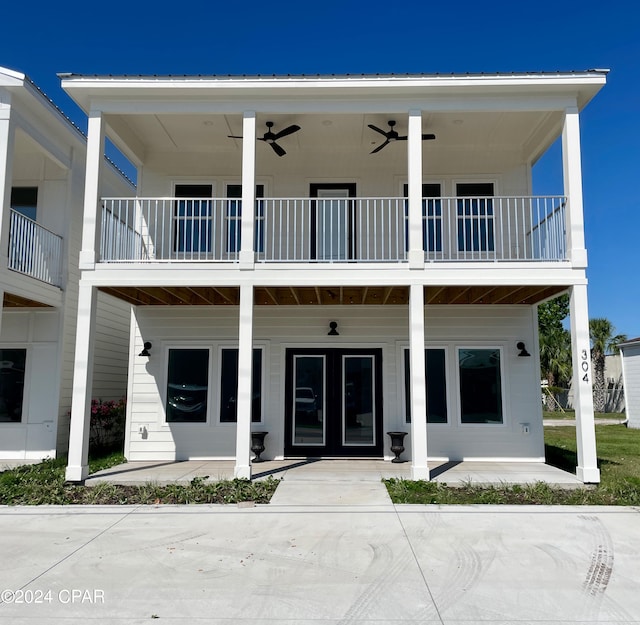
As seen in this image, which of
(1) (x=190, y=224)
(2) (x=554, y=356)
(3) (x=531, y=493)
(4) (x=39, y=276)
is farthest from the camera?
(2) (x=554, y=356)

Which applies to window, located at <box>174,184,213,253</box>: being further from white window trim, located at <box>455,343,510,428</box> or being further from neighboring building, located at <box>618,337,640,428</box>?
neighboring building, located at <box>618,337,640,428</box>

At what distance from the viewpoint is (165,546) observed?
538 centimetres

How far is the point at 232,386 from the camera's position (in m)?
10.6

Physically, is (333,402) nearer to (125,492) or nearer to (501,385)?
(501,385)

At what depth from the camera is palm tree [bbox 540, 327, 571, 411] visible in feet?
89.8

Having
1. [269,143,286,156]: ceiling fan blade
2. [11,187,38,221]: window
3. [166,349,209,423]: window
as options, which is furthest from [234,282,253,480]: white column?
[11,187,38,221]: window

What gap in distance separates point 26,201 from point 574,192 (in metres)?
10.9

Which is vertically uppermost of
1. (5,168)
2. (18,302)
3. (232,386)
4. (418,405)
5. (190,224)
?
(5,168)

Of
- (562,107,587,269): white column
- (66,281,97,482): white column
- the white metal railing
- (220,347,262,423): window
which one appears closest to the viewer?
(66,281,97,482): white column

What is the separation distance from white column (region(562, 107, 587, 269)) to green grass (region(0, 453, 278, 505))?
5956mm

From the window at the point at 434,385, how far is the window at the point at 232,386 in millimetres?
2927

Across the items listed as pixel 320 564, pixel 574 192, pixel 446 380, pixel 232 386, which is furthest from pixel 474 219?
pixel 320 564

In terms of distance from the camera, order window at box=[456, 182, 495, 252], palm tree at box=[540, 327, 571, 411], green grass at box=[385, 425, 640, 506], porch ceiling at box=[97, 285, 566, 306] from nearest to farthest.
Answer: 1. green grass at box=[385, 425, 640, 506]
2. porch ceiling at box=[97, 285, 566, 306]
3. window at box=[456, 182, 495, 252]
4. palm tree at box=[540, 327, 571, 411]

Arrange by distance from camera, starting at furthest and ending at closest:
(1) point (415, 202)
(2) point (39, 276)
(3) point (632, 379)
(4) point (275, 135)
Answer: (3) point (632, 379) < (2) point (39, 276) < (4) point (275, 135) < (1) point (415, 202)
